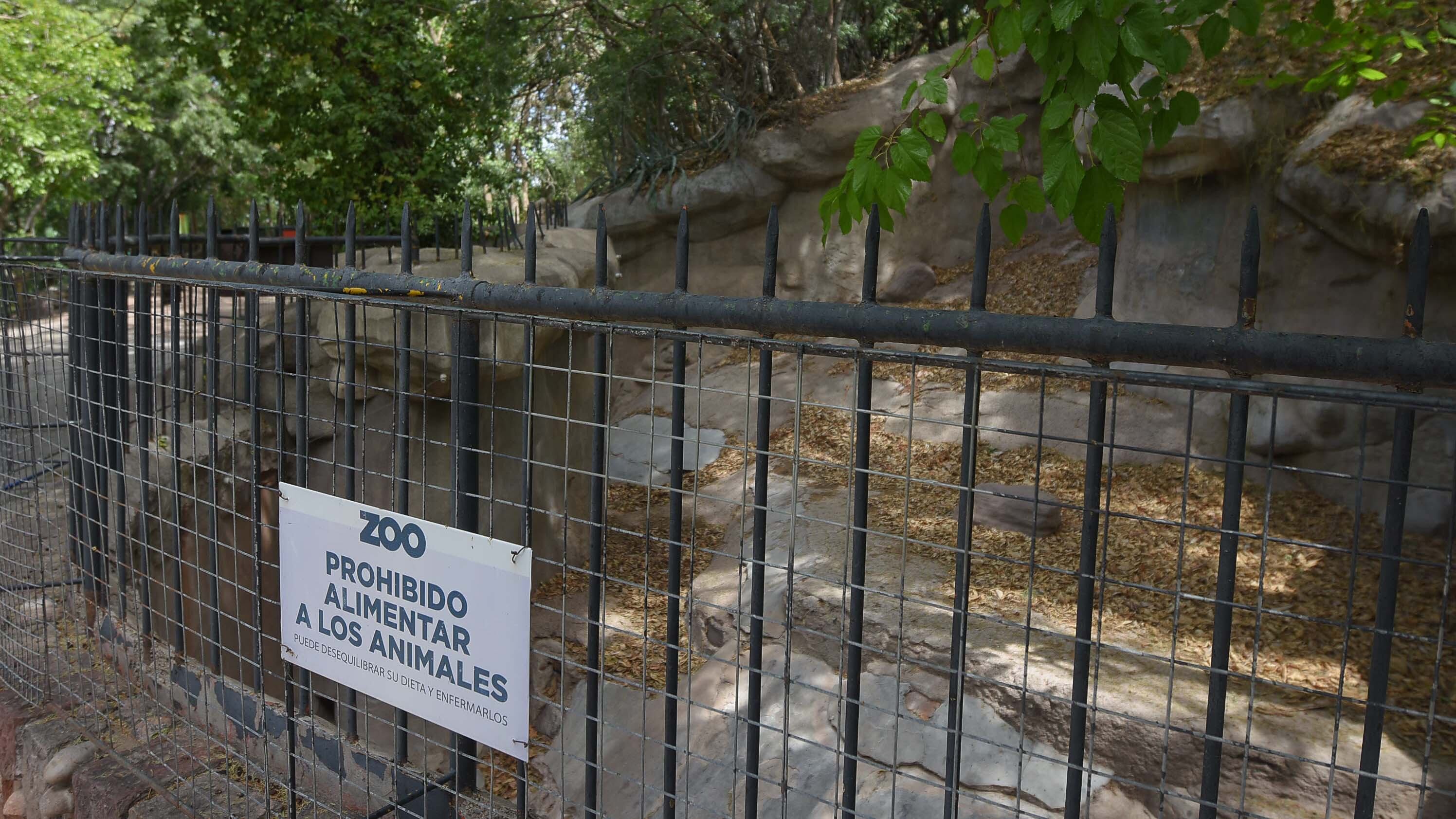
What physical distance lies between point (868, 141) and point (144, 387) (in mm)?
2294

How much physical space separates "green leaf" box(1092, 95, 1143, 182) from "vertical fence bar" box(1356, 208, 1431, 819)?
1.22 metres

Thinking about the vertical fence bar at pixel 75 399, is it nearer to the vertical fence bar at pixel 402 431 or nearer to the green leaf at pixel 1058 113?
the vertical fence bar at pixel 402 431

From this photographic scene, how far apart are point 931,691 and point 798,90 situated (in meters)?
8.10

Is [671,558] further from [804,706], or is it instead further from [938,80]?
[804,706]

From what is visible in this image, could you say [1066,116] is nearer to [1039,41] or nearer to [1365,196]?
[1039,41]

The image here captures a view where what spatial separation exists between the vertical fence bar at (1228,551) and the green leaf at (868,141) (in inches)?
57.8

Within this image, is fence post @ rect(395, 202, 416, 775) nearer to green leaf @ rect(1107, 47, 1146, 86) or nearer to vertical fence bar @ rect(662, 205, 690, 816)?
vertical fence bar @ rect(662, 205, 690, 816)

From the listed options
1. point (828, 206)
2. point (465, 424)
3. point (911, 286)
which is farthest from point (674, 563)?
point (911, 286)

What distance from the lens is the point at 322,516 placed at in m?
2.64

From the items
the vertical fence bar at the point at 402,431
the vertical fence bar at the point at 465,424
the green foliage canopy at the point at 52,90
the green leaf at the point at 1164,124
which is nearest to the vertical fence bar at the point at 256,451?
the vertical fence bar at the point at 402,431

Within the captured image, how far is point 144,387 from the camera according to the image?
→ 3.38 meters

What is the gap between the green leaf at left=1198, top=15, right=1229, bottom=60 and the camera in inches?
121

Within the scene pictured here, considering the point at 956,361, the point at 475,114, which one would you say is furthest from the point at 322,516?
the point at 475,114

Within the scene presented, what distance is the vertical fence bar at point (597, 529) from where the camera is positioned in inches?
89.7
